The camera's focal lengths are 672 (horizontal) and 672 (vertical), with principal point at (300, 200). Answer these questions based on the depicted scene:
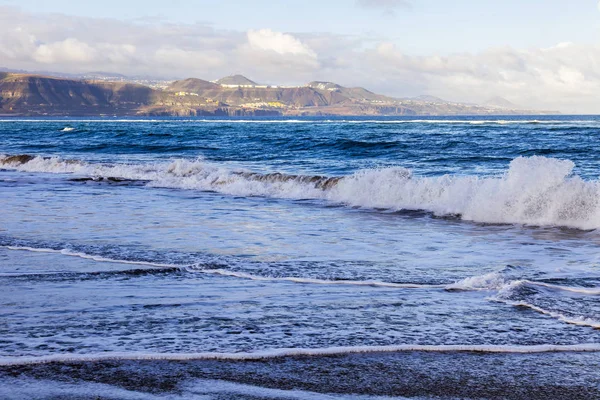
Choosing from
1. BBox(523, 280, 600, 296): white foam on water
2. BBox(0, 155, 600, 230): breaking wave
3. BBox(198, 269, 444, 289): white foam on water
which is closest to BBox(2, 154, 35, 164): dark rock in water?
BBox(0, 155, 600, 230): breaking wave

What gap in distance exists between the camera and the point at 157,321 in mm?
5027

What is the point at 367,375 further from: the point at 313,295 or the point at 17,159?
the point at 17,159

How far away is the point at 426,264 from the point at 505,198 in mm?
5321

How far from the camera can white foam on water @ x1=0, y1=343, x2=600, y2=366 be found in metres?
4.16

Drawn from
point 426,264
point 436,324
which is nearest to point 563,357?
point 436,324

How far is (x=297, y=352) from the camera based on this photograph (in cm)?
434

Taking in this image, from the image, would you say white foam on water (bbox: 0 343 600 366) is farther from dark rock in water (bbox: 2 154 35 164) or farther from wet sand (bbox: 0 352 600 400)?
dark rock in water (bbox: 2 154 35 164)

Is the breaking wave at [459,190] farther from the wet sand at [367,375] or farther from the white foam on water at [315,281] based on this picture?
the wet sand at [367,375]

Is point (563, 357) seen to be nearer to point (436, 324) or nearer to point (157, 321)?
point (436, 324)

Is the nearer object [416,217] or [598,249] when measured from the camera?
[598,249]

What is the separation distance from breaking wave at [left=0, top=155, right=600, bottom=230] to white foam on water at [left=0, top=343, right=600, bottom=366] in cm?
710

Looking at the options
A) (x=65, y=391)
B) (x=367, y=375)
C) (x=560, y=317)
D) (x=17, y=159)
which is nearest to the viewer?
(x=65, y=391)

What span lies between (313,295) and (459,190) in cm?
816

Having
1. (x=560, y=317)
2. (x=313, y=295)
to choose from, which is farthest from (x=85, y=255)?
(x=560, y=317)
